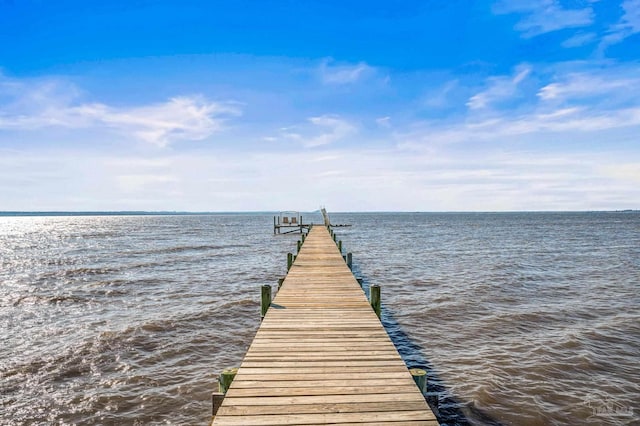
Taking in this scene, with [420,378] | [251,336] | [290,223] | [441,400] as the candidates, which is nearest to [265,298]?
[251,336]

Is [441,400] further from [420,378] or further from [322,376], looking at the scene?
[322,376]

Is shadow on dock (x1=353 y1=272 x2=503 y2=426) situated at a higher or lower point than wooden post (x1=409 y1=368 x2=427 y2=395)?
lower

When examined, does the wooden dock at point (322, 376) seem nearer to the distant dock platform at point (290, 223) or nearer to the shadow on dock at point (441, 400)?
the shadow on dock at point (441, 400)

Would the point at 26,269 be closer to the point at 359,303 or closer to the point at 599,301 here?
the point at 359,303

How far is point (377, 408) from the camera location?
14.3 ft

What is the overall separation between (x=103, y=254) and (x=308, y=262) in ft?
A: 72.5

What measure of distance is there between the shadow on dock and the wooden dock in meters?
1.01

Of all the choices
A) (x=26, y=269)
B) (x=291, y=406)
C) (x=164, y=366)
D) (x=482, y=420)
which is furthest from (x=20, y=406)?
(x=26, y=269)

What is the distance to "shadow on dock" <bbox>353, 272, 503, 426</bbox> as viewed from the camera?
6.66 m

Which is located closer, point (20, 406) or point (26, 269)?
point (20, 406)

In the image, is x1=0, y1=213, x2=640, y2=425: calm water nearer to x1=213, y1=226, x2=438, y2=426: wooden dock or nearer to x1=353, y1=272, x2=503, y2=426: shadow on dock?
x1=353, y1=272, x2=503, y2=426: shadow on dock

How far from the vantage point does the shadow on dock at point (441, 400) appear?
6.66 meters

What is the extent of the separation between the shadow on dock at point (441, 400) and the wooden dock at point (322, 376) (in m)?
1.01

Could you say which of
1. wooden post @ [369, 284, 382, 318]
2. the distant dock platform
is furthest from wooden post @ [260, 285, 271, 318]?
the distant dock platform
